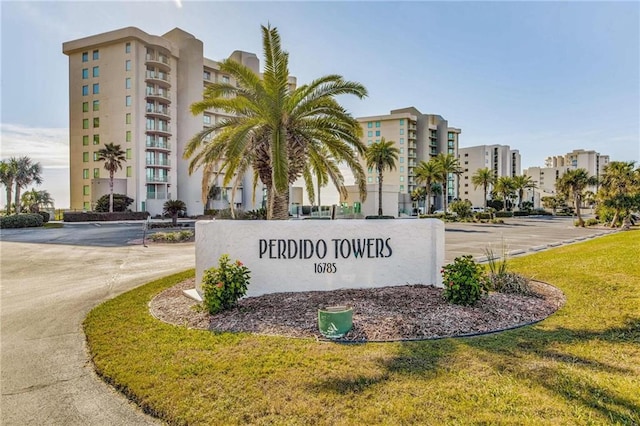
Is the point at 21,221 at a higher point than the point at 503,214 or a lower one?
lower

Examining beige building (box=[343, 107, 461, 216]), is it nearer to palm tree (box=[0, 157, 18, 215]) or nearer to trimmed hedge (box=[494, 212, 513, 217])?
trimmed hedge (box=[494, 212, 513, 217])

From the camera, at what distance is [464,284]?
25.7 feet

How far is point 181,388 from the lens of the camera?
4750 mm

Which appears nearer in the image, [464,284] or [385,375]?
[385,375]

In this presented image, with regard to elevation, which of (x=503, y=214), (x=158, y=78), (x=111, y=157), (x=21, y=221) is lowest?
(x=21, y=221)

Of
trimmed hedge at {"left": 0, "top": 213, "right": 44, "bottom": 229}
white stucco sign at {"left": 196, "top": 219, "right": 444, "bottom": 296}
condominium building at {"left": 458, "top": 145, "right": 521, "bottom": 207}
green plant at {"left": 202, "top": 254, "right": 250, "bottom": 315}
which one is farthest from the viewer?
condominium building at {"left": 458, "top": 145, "right": 521, "bottom": 207}

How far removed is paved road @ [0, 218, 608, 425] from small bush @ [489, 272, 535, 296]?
27.8 feet

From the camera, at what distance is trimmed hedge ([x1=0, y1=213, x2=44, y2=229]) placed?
3556 centimetres

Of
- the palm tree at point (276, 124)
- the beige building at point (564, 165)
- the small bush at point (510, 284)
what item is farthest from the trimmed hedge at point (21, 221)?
the beige building at point (564, 165)

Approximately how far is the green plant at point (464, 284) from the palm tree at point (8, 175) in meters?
67.8

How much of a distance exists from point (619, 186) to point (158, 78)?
206ft

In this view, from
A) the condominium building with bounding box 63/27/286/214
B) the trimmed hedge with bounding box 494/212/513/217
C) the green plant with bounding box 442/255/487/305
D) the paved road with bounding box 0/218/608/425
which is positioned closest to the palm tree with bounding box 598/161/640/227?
the trimmed hedge with bounding box 494/212/513/217

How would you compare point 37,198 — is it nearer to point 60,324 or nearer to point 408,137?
point 60,324

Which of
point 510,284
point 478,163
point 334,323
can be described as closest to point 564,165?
point 478,163
